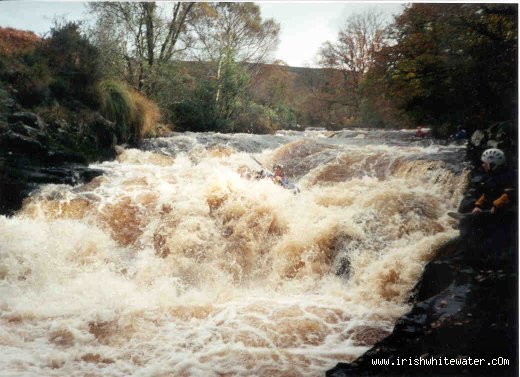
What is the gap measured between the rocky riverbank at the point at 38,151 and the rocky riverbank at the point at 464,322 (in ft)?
11.7

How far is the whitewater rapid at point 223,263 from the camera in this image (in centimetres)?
228

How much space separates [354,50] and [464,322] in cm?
219

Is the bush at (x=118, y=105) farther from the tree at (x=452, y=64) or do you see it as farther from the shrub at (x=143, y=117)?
the tree at (x=452, y=64)

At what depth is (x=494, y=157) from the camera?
2.54 meters

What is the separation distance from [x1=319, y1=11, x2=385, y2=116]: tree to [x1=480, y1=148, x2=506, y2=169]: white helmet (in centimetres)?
117

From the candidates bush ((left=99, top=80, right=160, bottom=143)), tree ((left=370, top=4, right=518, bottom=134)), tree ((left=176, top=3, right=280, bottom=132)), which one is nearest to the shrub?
bush ((left=99, top=80, right=160, bottom=143))

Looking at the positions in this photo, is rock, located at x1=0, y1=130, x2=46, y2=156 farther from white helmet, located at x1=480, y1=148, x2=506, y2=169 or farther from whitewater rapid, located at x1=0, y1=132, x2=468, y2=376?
white helmet, located at x1=480, y1=148, x2=506, y2=169

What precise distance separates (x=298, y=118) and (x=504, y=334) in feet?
8.93

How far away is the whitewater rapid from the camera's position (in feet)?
7.49

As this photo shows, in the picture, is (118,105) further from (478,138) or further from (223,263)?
(478,138)

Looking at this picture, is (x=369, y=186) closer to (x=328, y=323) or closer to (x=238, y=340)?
(x=328, y=323)

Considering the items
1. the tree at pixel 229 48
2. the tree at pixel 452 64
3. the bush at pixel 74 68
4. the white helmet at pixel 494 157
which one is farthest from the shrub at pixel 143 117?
the white helmet at pixel 494 157

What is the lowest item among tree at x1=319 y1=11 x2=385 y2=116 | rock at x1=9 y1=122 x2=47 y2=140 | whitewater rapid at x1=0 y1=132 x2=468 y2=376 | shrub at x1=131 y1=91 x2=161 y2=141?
whitewater rapid at x1=0 y1=132 x2=468 y2=376

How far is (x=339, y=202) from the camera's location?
142 inches
